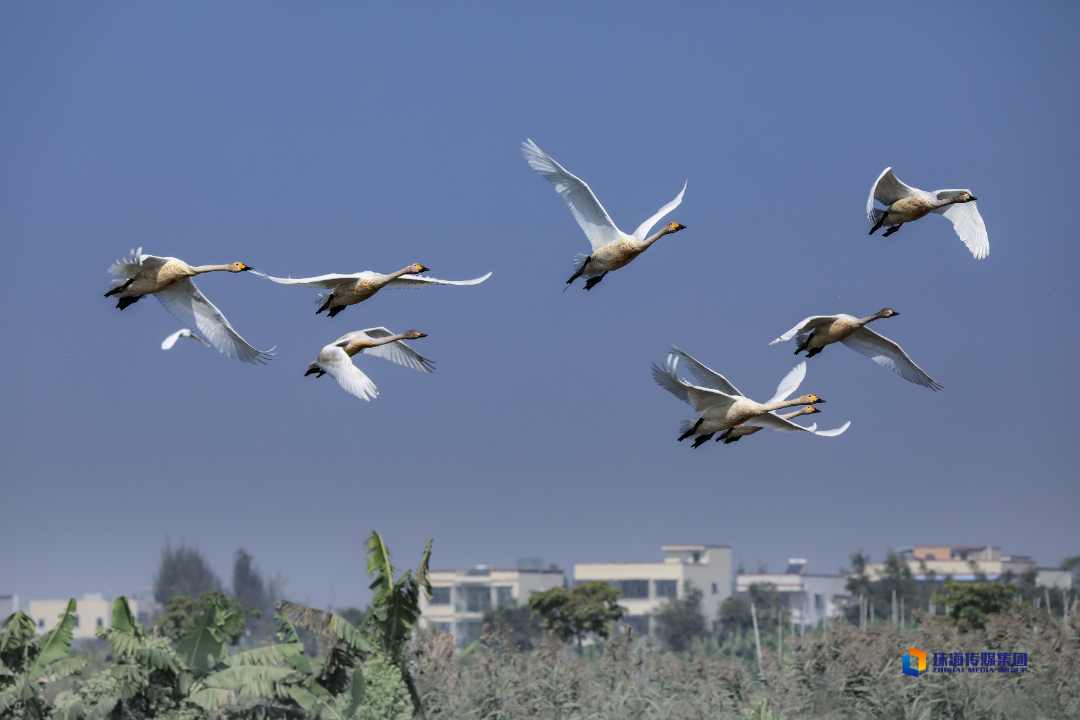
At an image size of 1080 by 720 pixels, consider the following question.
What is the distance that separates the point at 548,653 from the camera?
33.8 m

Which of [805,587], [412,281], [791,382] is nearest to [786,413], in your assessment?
[791,382]

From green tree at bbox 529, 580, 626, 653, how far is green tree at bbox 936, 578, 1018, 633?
18.6 meters

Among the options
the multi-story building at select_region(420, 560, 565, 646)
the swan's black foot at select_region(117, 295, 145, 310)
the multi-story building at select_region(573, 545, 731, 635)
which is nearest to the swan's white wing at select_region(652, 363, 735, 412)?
the swan's black foot at select_region(117, 295, 145, 310)

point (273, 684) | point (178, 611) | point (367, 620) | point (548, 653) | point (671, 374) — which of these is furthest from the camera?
point (178, 611)

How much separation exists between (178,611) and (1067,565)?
107m

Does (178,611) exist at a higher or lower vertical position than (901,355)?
lower

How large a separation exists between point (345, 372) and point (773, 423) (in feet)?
19.2

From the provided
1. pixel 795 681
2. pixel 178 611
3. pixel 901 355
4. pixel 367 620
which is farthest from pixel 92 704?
pixel 178 611

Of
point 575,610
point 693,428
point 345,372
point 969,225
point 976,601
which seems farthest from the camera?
point 575,610

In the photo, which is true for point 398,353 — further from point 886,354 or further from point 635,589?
point 635,589

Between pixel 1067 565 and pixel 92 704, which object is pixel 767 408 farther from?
pixel 1067 565

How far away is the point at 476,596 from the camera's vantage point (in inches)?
5566

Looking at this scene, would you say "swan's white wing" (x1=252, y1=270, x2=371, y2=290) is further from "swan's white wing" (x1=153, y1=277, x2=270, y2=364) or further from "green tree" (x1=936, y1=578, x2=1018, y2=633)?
"green tree" (x1=936, y1=578, x2=1018, y2=633)

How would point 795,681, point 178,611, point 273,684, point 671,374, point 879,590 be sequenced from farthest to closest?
1. point 879,590
2. point 178,611
3. point 795,681
4. point 273,684
5. point 671,374
